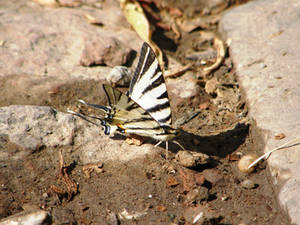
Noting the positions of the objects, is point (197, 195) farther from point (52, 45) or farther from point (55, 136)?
point (52, 45)

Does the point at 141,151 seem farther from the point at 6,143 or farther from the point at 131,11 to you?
the point at 131,11

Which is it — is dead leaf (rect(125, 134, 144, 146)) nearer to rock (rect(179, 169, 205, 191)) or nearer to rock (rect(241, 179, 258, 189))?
rock (rect(179, 169, 205, 191))

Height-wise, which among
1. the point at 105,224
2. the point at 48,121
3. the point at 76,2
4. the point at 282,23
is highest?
the point at 282,23

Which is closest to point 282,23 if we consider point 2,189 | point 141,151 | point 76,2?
point 141,151

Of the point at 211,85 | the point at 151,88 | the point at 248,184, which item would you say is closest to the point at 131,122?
the point at 151,88

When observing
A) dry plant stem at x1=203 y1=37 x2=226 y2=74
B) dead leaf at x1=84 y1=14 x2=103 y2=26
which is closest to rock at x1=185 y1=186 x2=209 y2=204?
dry plant stem at x1=203 y1=37 x2=226 y2=74

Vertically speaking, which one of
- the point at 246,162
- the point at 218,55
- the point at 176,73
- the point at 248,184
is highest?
the point at 218,55
